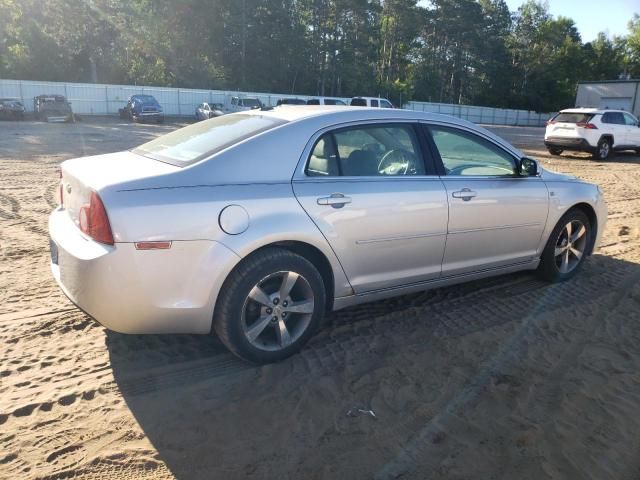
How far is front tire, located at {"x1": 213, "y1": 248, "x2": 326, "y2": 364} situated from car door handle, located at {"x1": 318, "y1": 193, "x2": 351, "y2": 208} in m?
0.40

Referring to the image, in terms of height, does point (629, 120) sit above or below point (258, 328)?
above

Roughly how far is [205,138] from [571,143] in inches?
661

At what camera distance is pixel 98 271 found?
2.87m

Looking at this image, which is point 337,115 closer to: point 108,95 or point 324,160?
point 324,160

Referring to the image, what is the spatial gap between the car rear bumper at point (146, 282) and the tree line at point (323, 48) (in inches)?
1948

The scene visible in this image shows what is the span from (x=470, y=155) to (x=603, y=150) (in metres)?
15.7

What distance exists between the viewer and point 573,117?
17.6 metres

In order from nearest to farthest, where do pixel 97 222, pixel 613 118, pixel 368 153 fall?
pixel 97 222 → pixel 368 153 → pixel 613 118

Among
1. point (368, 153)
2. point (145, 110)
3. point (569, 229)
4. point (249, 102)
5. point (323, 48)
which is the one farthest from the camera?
point (323, 48)

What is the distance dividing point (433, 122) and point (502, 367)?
1.91 metres

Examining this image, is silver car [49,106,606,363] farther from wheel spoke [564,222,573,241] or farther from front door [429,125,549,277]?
wheel spoke [564,222,573,241]

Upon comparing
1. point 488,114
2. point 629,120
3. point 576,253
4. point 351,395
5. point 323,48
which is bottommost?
point 351,395

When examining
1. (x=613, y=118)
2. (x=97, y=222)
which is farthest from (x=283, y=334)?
(x=613, y=118)

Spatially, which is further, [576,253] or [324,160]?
[576,253]
